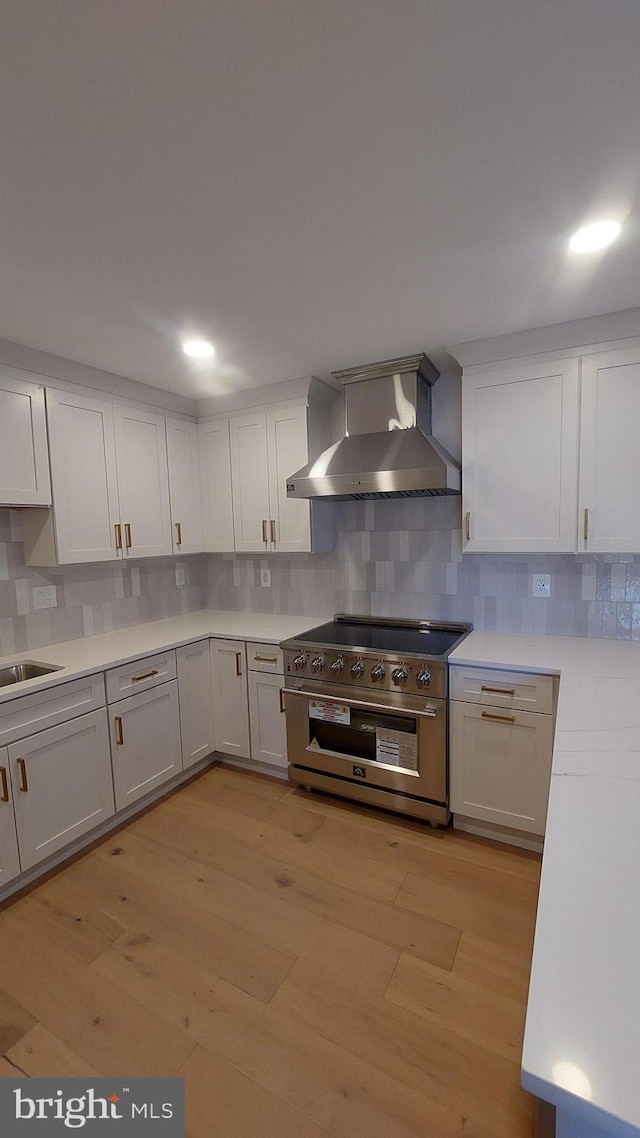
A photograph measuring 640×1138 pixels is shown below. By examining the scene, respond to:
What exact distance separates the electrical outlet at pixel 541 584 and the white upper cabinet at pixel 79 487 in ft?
7.69

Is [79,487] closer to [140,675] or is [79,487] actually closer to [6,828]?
[140,675]

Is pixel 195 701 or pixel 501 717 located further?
pixel 195 701

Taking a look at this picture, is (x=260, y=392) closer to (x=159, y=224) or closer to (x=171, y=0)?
(x=159, y=224)

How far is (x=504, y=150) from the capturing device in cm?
114

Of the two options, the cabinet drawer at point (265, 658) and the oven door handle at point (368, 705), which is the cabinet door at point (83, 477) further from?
the oven door handle at point (368, 705)

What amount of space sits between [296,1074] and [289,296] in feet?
8.28

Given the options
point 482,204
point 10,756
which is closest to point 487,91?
point 482,204

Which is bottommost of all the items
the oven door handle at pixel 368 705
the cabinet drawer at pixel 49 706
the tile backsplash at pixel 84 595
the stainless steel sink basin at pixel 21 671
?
the oven door handle at pixel 368 705

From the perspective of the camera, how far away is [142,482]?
2.89m

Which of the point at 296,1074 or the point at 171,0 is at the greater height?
the point at 171,0

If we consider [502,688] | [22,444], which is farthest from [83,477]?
[502,688]

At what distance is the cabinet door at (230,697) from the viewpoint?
2.85 meters

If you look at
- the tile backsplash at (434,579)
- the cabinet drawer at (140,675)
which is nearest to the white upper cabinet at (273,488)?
the tile backsplash at (434,579)

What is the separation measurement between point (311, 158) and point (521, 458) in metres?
1.58
